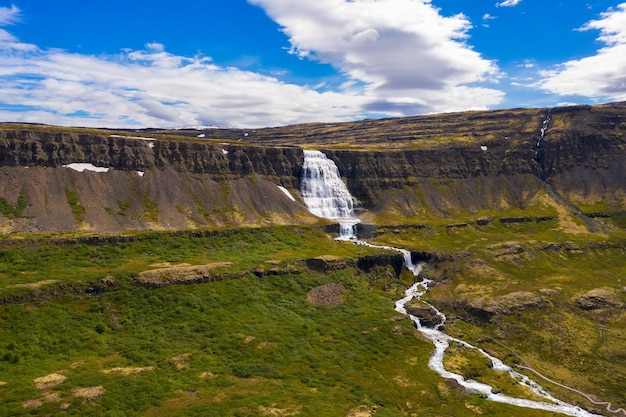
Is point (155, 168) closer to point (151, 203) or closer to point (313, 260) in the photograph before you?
point (151, 203)

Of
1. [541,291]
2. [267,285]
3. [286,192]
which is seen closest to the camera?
[267,285]

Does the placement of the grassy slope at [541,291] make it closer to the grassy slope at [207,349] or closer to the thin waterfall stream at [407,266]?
the thin waterfall stream at [407,266]

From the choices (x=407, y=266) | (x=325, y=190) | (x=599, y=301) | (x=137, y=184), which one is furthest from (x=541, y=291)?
(x=137, y=184)

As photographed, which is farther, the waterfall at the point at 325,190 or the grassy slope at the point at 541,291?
the waterfall at the point at 325,190

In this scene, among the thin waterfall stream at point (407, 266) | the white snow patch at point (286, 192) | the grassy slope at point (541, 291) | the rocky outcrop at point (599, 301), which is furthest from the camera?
the white snow patch at point (286, 192)

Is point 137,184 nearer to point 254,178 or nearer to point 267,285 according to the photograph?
point 254,178

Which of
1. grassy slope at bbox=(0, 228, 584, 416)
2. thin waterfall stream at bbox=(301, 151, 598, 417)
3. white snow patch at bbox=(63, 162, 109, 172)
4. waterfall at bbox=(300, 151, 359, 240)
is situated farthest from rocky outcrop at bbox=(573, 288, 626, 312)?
white snow patch at bbox=(63, 162, 109, 172)

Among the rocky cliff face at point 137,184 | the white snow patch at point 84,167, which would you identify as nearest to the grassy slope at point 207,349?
the rocky cliff face at point 137,184

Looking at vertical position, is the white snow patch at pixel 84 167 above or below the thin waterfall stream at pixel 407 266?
above
